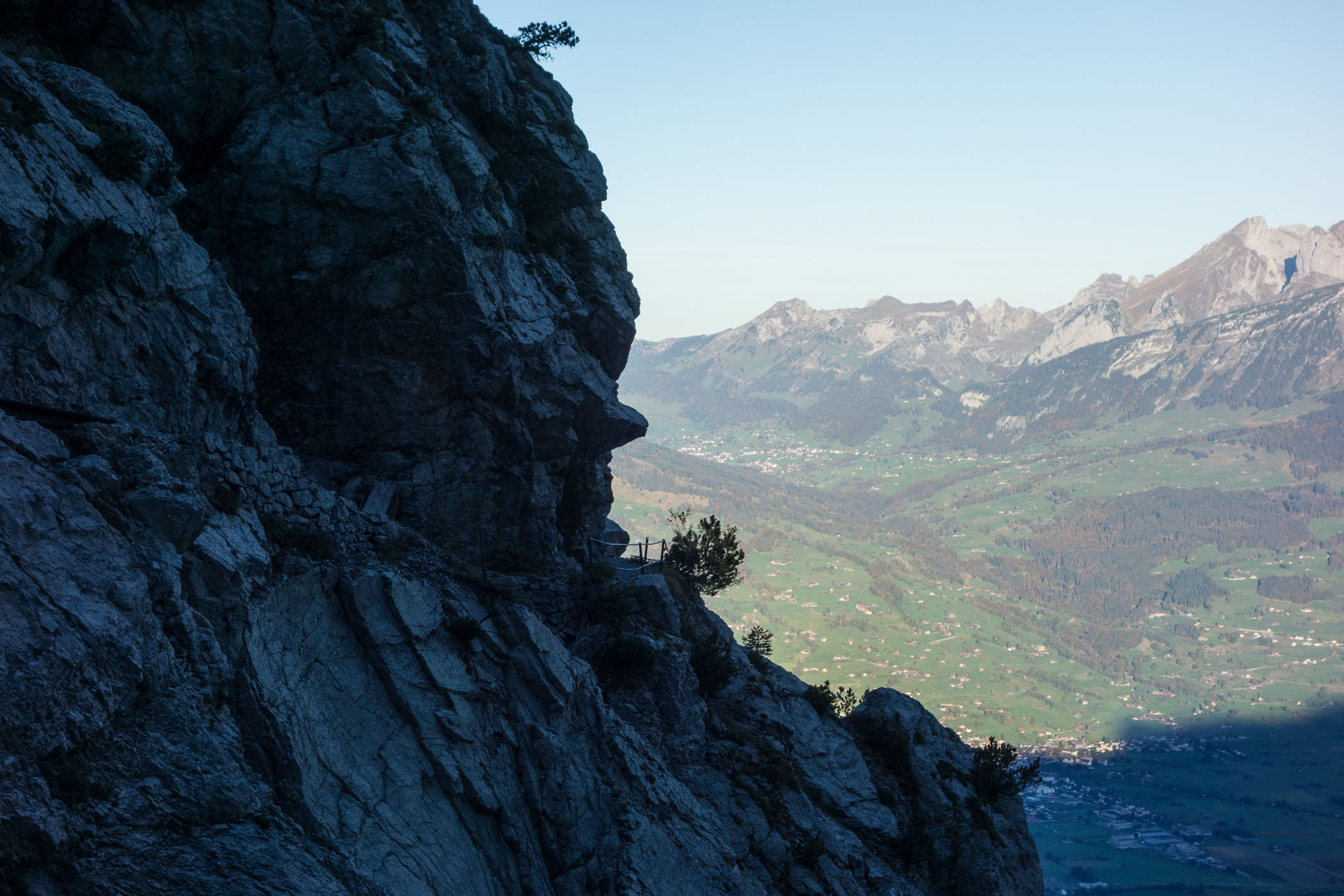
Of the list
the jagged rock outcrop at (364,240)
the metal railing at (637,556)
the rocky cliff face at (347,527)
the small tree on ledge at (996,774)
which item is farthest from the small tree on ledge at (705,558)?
the small tree on ledge at (996,774)

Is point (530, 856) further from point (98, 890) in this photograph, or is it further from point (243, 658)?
point (98, 890)

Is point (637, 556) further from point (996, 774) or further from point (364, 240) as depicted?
point (996, 774)

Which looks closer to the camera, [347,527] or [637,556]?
[347,527]

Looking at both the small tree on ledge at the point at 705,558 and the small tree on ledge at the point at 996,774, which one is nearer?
the small tree on ledge at the point at 996,774

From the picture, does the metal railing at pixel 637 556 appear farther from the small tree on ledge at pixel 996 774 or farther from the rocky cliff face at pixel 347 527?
the small tree on ledge at pixel 996 774

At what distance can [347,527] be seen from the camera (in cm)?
2417

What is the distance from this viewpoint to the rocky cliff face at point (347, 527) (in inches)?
581

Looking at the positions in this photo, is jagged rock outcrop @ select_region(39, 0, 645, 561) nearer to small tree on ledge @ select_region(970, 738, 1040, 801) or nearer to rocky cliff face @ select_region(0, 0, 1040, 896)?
rocky cliff face @ select_region(0, 0, 1040, 896)

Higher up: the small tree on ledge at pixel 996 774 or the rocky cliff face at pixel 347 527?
the rocky cliff face at pixel 347 527

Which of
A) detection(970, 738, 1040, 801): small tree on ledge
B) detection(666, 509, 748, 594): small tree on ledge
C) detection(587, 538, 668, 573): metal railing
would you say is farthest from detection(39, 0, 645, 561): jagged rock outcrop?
detection(970, 738, 1040, 801): small tree on ledge

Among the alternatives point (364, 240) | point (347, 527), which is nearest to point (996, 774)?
point (347, 527)

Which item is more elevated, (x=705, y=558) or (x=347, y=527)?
(x=705, y=558)

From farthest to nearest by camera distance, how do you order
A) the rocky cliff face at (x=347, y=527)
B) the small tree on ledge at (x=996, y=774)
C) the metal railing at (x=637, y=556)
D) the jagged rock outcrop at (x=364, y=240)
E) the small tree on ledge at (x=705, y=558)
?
the small tree on ledge at (x=705, y=558) → the small tree on ledge at (x=996, y=774) → the metal railing at (x=637, y=556) → the jagged rock outcrop at (x=364, y=240) → the rocky cliff face at (x=347, y=527)

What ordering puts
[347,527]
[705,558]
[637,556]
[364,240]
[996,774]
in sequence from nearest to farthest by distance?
[347,527], [364,240], [996,774], [637,556], [705,558]
